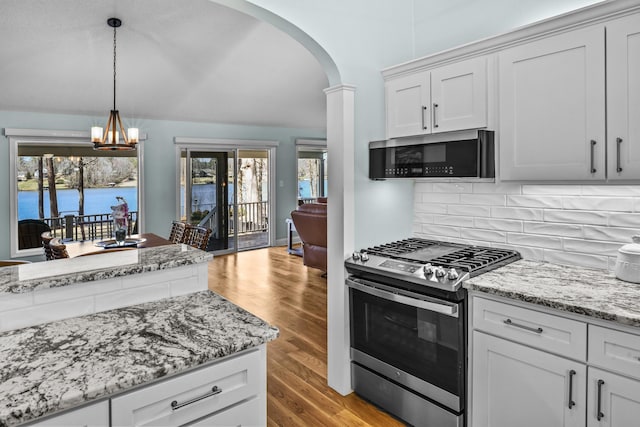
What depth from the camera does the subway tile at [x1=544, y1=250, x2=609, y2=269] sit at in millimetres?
2143

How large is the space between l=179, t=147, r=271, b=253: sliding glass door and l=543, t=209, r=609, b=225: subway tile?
19.2ft

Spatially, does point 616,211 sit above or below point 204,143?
below

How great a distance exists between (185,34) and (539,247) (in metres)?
3.99

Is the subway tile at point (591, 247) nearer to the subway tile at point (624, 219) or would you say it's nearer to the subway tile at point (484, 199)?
the subway tile at point (624, 219)

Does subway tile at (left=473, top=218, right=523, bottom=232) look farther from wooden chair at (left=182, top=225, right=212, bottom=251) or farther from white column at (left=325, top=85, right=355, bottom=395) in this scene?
wooden chair at (left=182, top=225, right=212, bottom=251)

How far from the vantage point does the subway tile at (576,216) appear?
2143 millimetres

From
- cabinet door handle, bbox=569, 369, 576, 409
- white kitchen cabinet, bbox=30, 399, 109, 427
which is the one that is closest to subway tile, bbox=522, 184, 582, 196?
cabinet door handle, bbox=569, 369, 576, 409

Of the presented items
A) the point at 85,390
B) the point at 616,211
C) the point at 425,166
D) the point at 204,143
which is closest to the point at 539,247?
the point at 616,211

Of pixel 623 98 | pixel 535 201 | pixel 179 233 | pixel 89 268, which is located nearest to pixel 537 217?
pixel 535 201

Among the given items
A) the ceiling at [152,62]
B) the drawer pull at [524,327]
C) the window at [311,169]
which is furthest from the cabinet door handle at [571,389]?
the window at [311,169]

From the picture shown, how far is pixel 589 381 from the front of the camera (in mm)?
1612

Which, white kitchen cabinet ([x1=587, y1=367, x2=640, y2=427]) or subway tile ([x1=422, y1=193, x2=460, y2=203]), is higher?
subway tile ([x1=422, y1=193, x2=460, y2=203])

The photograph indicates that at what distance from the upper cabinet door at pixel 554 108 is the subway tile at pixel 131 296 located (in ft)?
5.80

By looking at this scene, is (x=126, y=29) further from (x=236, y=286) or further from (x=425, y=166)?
(x=425, y=166)
